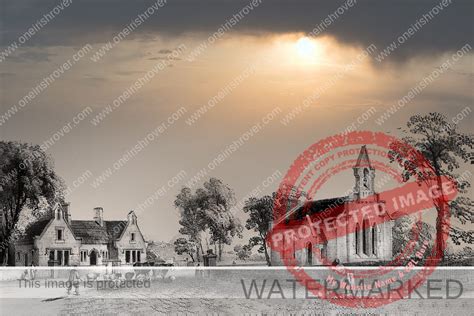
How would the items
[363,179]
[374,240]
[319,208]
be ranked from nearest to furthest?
[374,240] < [363,179] < [319,208]

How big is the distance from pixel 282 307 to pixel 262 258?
1970 centimetres

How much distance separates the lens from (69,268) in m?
57.0

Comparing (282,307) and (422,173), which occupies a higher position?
(422,173)

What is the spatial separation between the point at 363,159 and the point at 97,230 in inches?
693

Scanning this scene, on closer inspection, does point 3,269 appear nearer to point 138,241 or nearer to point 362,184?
point 138,241

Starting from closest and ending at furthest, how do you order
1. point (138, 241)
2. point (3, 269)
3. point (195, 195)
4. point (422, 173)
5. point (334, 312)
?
1. point (334, 312)
2. point (3, 269)
3. point (422, 173)
4. point (138, 241)
5. point (195, 195)

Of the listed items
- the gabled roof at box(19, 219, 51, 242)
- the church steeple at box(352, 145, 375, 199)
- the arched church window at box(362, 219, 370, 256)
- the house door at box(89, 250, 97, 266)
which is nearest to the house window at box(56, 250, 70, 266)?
the gabled roof at box(19, 219, 51, 242)

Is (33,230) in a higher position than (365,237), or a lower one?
higher

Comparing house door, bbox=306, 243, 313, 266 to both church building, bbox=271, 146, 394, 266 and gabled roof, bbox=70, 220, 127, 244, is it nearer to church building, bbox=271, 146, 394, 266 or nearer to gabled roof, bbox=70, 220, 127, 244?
church building, bbox=271, 146, 394, 266

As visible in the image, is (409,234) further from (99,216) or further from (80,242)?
(80,242)

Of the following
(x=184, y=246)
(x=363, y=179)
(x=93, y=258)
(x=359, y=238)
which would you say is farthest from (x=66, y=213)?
(x=363, y=179)

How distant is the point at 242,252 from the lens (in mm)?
69625

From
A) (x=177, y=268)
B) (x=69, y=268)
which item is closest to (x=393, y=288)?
(x=177, y=268)

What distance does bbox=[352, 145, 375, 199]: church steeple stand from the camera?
2518 inches
